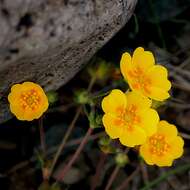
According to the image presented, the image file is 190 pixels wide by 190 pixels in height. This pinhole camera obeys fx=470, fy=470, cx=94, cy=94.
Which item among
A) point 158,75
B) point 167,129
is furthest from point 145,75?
point 167,129

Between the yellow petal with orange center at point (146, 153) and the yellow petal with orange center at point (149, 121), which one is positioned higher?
the yellow petal with orange center at point (149, 121)

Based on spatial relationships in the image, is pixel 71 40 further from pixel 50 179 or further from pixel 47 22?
pixel 50 179

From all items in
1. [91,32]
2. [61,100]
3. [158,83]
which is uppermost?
[91,32]

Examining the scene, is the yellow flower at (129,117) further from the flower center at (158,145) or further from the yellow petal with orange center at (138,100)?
the flower center at (158,145)

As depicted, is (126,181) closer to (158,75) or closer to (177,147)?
(177,147)

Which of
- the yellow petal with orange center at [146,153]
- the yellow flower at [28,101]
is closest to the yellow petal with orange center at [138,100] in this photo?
the yellow petal with orange center at [146,153]

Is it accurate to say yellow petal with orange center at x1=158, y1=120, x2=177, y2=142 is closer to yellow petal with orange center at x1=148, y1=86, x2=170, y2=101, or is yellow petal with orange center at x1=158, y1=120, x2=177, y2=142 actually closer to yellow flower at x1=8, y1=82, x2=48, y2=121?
yellow petal with orange center at x1=148, y1=86, x2=170, y2=101

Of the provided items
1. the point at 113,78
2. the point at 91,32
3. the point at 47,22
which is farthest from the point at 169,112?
the point at 47,22
